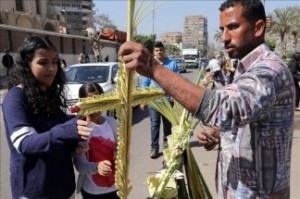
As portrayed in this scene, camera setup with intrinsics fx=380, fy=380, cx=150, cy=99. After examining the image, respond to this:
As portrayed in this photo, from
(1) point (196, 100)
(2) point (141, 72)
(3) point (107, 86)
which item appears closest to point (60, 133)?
(2) point (141, 72)

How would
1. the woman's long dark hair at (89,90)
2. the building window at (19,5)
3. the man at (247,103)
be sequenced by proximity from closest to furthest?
the man at (247,103)
the woman's long dark hair at (89,90)
the building window at (19,5)

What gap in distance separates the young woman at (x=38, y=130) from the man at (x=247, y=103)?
0.60 metres

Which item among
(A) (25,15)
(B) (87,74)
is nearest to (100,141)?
(B) (87,74)

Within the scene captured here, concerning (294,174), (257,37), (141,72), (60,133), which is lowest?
(294,174)

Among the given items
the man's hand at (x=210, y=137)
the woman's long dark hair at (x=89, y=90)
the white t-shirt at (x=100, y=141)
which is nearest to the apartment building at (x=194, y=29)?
the woman's long dark hair at (x=89, y=90)

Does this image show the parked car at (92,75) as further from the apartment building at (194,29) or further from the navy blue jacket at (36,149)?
the apartment building at (194,29)

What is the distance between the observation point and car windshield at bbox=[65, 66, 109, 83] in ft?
29.2

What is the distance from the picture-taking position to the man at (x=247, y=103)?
126cm

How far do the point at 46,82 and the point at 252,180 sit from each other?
118 cm

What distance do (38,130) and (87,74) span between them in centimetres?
735

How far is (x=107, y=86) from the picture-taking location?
28.0 feet

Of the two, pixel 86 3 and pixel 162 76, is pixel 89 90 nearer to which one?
pixel 162 76

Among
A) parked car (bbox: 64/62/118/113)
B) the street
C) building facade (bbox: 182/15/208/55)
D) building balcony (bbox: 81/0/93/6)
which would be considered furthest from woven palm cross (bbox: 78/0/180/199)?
building balcony (bbox: 81/0/93/6)

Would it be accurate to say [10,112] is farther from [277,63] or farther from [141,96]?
[277,63]
